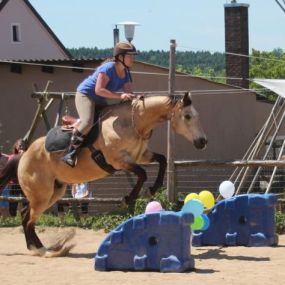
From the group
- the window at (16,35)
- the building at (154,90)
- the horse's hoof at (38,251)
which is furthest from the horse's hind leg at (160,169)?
the window at (16,35)

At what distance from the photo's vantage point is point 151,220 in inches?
348

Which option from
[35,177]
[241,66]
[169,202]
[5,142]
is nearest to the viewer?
[35,177]

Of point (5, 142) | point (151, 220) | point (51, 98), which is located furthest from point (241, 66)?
point (151, 220)

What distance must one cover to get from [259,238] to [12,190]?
594 centimetres

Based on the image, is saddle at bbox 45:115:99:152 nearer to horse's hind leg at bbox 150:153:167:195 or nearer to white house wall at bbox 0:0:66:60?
horse's hind leg at bbox 150:153:167:195

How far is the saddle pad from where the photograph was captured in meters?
10.2

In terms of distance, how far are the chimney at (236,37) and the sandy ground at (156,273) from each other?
15808mm

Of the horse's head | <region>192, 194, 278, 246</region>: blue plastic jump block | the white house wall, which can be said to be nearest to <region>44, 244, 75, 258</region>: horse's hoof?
<region>192, 194, 278, 246</region>: blue plastic jump block

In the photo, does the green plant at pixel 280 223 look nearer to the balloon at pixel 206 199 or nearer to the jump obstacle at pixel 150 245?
the balloon at pixel 206 199

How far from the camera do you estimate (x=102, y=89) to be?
9.80 meters

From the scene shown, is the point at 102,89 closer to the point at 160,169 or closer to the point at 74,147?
the point at 74,147

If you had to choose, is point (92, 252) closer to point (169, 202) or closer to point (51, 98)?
point (169, 202)

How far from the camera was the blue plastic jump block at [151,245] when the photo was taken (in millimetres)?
8734

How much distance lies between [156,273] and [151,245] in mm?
338
